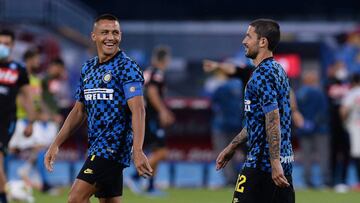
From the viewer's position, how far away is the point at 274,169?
25.5ft

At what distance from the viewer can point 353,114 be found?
62.8 feet

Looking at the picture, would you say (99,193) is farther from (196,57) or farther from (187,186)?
(196,57)

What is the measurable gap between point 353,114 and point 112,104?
11.4 meters

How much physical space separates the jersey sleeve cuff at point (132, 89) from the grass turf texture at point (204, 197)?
6235 millimetres

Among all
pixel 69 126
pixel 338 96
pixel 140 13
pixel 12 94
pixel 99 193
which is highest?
pixel 140 13

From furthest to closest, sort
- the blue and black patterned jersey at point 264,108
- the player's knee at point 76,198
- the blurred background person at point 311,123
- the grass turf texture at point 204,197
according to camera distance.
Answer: the blurred background person at point 311,123, the grass turf texture at point 204,197, the player's knee at point 76,198, the blue and black patterned jersey at point 264,108

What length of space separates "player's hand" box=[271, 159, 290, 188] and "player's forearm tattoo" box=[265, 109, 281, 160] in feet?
0.18

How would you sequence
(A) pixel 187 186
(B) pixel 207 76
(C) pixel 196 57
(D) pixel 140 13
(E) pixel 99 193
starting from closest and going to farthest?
(E) pixel 99 193 → (A) pixel 187 186 → (B) pixel 207 76 → (C) pixel 196 57 → (D) pixel 140 13

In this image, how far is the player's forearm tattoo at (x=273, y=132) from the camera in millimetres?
7801

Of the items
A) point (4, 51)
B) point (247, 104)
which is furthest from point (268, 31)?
point (4, 51)

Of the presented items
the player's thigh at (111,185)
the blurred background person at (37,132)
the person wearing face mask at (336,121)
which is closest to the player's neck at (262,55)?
the player's thigh at (111,185)

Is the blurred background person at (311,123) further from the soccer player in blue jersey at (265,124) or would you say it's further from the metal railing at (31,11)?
the soccer player in blue jersey at (265,124)

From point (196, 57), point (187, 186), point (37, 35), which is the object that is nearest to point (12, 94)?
point (187, 186)

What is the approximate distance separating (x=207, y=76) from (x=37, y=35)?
752cm
